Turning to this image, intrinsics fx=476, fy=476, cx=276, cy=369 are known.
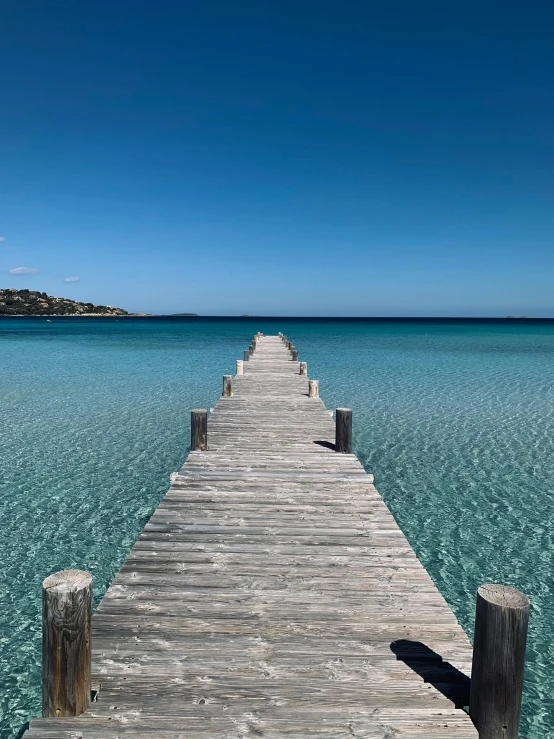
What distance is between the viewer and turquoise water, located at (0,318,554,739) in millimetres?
7375

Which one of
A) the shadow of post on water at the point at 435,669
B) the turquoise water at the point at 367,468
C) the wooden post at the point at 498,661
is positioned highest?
the wooden post at the point at 498,661

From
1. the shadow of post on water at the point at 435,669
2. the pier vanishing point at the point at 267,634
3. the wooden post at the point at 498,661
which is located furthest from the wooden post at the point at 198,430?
the wooden post at the point at 498,661

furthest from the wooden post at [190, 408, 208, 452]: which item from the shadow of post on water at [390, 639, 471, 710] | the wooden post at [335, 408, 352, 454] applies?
the shadow of post on water at [390, 639, 471, 710]

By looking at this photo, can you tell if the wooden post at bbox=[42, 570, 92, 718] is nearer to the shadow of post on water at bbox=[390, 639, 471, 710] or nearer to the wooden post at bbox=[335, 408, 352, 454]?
the shadow of post on water at bbox=[390, 639, 471, 710]

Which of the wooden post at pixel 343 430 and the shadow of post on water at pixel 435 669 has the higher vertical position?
the wooden post at pixel 343 430

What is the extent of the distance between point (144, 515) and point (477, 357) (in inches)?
1786

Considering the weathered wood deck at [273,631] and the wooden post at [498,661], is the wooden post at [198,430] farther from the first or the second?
the wooden post at [498,661]

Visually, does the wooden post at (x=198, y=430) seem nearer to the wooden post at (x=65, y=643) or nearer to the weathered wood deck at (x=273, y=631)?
the weathered wood deck at (x=273, y=631)

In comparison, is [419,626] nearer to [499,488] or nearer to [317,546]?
[317,546]

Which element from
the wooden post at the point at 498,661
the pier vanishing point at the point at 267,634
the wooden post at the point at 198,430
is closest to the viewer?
the wooden post at the point at 498,661

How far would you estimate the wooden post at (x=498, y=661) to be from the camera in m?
3.27

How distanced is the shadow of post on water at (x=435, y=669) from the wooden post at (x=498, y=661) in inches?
10.6

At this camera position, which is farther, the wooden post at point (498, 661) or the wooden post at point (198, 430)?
the wooden post at point (198, 430)

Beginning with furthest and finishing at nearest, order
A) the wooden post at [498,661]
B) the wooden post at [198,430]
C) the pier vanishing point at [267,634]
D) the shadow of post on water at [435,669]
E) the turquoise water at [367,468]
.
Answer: the wooden post at [198,430] → the turquoise water at [367,468] → the shadow of post on water at [435,669] → the pier vanishing point at [267,634] → the wooden post at [498,661]
